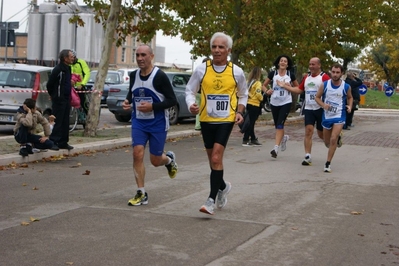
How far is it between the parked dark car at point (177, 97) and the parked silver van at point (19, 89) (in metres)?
5.77

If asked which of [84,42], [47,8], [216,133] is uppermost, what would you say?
[47,8]

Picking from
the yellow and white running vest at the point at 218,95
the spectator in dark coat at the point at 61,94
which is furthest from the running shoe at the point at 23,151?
the yellow and white running vest at the point at 218,95

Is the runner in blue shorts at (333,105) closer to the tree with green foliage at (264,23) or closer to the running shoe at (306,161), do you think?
the running shoe at (306,161)

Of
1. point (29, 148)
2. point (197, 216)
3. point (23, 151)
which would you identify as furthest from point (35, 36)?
point (197, 216)

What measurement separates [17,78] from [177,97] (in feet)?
21.6

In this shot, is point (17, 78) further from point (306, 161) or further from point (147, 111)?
point (147, 111)

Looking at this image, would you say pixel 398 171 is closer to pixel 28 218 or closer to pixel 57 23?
pixel 28 218

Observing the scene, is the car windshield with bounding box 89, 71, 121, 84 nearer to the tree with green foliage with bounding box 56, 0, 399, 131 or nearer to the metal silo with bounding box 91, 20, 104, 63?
the tree with green foliage with bounding box 56, 0, 399, 131

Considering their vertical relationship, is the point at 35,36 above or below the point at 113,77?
above

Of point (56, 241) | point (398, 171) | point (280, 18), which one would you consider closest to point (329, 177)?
point (398, 171)

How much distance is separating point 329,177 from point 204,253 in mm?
6059

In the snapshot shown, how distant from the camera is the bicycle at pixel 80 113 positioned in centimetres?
1878

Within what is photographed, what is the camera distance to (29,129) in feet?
42.8

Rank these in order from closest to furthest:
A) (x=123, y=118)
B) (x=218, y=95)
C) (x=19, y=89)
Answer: (x=218, y=95) → (x=19, y=89) → (x=123, y=118)
